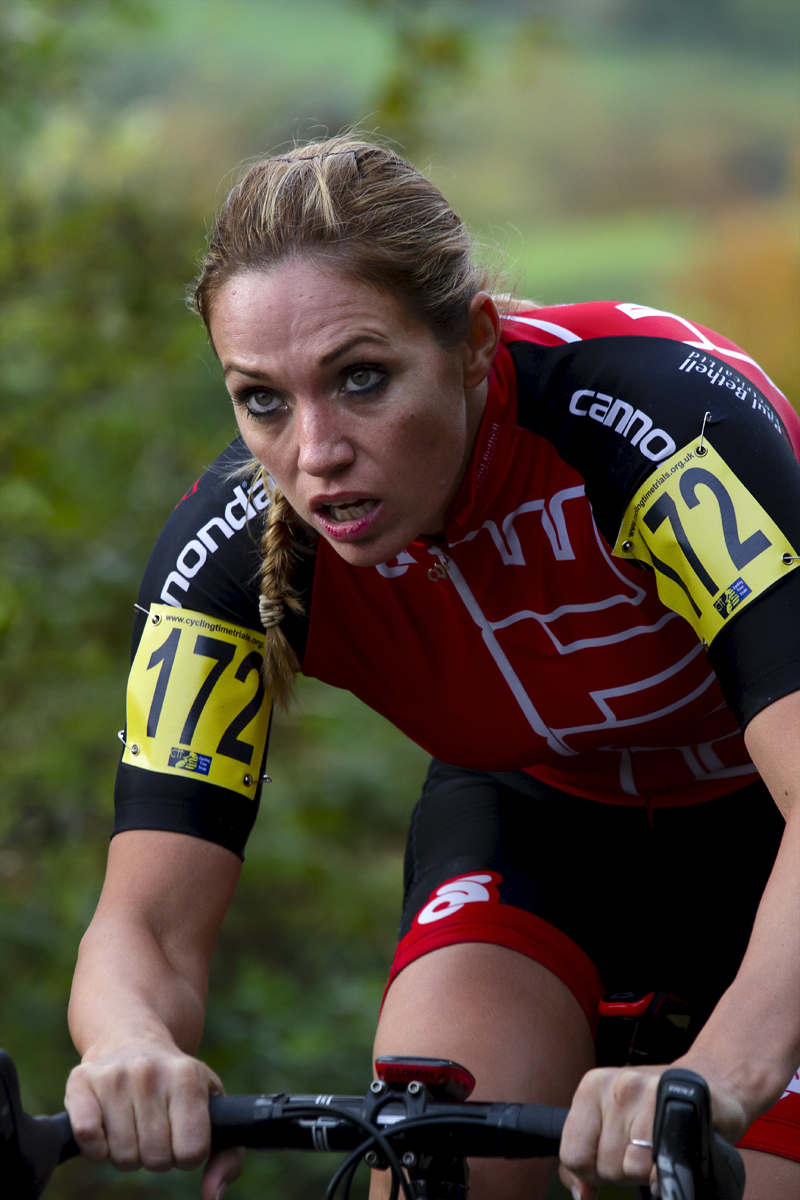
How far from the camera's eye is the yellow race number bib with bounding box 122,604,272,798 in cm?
170

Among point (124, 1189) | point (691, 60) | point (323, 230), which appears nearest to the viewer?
point (323, 230)

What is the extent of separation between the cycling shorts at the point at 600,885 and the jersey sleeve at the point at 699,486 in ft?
1.67

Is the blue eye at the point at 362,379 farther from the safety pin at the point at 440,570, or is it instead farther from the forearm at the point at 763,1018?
the forearm at the point at 763,1018

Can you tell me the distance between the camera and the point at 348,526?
5.07ft

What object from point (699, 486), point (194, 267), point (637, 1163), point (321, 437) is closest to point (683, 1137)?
point (637, 1163)

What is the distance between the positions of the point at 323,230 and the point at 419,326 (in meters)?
0.16

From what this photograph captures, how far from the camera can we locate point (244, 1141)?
1292 millimetres

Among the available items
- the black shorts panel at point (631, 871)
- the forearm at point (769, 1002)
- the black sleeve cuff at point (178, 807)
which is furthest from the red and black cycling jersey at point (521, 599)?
the forearm at point (769, 1002)

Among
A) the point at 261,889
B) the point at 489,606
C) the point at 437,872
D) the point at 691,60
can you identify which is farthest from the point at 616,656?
the point at 691,60

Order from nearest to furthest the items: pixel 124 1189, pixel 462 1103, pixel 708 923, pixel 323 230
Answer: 1. pixel 462 1103
2. pixel 323 230
3. pixel 708 923
4. pixel 124 1189

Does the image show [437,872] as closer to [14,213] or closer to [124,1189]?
[124,1189]

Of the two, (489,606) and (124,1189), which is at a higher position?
(489,606)

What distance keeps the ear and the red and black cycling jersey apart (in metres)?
0.06

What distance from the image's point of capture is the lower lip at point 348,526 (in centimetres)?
154
